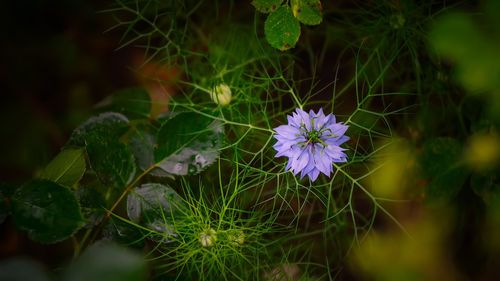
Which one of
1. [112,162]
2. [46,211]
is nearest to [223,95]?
[112,162]

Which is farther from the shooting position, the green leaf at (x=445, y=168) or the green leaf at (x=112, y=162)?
the green leaf at (x=445, y=168)

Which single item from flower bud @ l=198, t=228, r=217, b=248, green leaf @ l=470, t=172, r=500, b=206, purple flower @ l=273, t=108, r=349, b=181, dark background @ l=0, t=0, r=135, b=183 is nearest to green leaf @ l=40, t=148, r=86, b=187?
flower bud @ l=198, t=228, r=217, b=248

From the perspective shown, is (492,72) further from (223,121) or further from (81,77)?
(81,77)

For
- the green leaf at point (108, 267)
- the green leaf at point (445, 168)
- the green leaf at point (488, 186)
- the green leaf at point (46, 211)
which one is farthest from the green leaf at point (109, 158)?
the green leaf at point (488, 186)

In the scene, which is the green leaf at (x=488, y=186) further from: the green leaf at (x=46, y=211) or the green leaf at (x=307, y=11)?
the green leaf at (x=46, y=211)

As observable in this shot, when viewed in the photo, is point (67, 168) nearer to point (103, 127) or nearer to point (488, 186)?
point (103, 127)

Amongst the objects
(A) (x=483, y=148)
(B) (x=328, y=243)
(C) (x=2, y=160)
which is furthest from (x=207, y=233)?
(C) (x=2, y=160)
